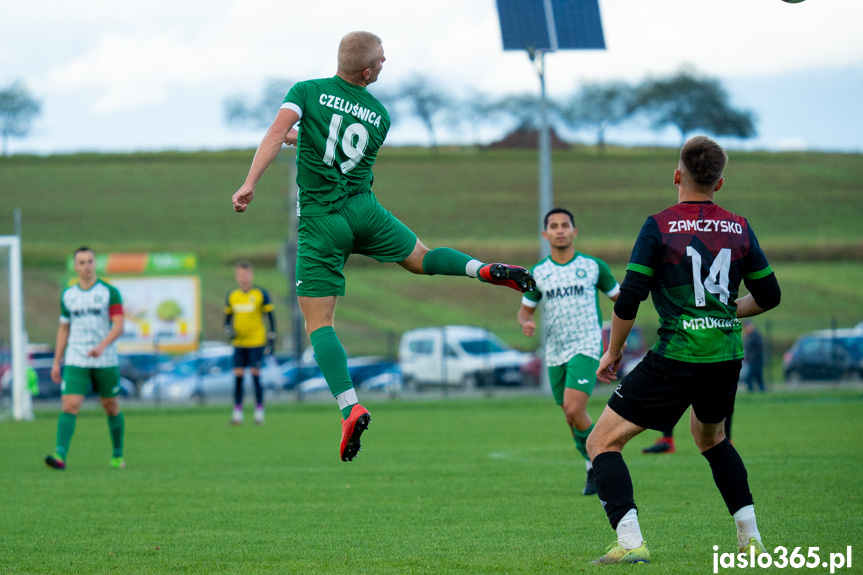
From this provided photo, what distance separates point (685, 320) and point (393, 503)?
12.1 feet

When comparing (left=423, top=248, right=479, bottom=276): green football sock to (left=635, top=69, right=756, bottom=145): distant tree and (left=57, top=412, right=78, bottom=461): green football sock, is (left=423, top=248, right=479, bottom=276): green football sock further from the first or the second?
(left=635, top=69, right=756, bottom=145): distant tree

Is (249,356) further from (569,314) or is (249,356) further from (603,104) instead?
(603,104)

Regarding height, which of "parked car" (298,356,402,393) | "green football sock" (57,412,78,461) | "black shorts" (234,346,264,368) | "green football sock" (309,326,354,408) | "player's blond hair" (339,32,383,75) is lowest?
"parked car" (298,356,402,393)

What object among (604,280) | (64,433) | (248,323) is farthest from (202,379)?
(604,280)

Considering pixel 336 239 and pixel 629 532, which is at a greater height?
pixel 336 239

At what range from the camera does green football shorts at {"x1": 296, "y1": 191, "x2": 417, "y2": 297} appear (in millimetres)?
5977

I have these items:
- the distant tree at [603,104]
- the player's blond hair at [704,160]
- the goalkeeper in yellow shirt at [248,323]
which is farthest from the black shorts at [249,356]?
the distant tree at [603,104]

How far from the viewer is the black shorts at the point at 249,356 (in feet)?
57.8

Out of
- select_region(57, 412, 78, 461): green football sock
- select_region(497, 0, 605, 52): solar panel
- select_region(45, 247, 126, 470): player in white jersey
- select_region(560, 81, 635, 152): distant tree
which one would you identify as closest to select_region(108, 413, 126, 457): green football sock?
select_region(45, 247, 126, 470): player in white jersey

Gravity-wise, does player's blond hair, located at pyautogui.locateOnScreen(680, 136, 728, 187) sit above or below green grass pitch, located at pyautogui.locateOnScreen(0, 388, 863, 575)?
above

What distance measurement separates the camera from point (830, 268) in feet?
191

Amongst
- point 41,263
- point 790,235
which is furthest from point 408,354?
point 790,235

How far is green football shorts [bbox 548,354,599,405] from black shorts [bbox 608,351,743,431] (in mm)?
3306

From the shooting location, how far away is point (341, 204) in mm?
6008
